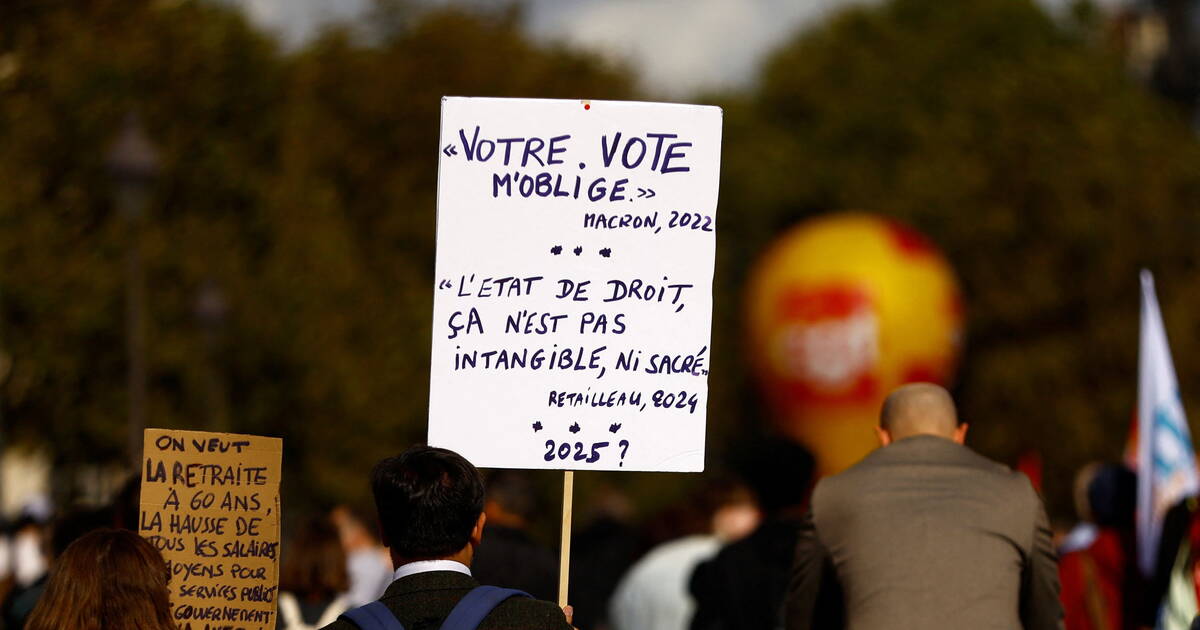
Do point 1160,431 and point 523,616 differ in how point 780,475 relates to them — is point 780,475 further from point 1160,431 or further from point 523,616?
point 523,616

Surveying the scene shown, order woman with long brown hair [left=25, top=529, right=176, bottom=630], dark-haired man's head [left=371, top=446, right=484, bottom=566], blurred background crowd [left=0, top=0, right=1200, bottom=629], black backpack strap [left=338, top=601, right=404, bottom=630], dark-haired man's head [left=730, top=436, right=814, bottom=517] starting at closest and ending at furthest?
black backpack strap [left=338, top=601, right=404, bottom=630], dark-haired man's head [left=371, top=446, right=484, bottom=566], woman with long brown hair [left=25, top=529, right=176, bottom=630], dark-haired man's head [left=730, top=436, right=814, bottom=517], blurred background crowd [left=0, top=0, right=1200, bottom=629]

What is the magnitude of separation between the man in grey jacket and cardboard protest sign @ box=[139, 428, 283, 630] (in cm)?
163

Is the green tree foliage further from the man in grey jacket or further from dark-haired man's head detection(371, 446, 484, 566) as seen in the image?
dark-haired man's head detection(371, 446, 484, 566)

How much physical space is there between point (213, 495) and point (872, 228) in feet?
67.0

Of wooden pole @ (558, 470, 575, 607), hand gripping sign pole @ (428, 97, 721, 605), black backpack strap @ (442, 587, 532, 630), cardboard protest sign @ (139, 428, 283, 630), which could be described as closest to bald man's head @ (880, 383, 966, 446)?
hand gripping sign pole @ (428, 97, 721, 605)

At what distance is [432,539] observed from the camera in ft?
14.4

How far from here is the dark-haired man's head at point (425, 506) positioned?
439 centimetres

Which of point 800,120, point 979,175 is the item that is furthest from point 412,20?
point 979,175

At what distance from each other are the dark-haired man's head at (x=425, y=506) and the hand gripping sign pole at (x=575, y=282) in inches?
42.8

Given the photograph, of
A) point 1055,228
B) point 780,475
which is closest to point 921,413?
point 780,475

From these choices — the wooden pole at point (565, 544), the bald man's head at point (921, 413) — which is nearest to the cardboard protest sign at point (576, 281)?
the wooden pole at point (565, 544)

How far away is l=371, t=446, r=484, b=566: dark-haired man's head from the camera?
4391 millimetres

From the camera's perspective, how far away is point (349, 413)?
102 feet

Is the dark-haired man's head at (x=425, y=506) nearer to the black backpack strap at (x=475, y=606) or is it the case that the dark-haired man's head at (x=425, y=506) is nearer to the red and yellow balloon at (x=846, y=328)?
the black backpack strap at (x=475, y=606)
